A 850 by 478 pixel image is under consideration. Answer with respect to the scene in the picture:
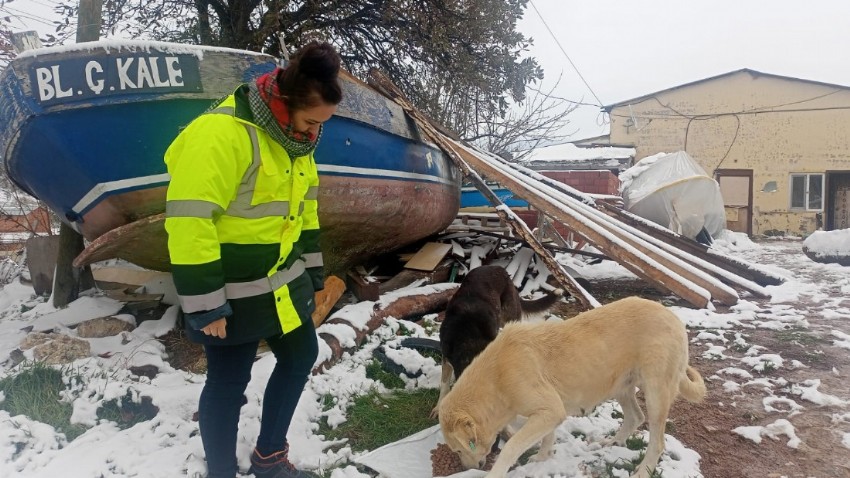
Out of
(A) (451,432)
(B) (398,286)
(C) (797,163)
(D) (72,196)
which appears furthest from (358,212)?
(C) (797,163)

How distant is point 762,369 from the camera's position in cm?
413

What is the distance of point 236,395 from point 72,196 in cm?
262

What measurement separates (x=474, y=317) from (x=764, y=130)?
74.1ft

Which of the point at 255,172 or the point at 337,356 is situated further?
the point at 337,356

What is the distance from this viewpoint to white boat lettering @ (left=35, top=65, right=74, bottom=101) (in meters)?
3.41

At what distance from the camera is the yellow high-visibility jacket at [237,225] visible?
1.88m

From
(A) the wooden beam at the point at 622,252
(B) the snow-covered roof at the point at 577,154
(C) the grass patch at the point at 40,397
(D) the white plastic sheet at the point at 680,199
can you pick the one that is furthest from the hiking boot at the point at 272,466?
(B) the snow-covered roof at the point at 577,154

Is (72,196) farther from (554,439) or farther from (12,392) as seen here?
(554,439)

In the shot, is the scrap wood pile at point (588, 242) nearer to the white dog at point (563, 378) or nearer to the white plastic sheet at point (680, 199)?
the white dog at point (563, 378)

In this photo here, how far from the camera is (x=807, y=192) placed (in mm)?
20531

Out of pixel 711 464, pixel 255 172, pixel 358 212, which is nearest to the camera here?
pixel 255 172

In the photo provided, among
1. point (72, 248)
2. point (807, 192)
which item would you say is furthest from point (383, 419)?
point (807, 192)

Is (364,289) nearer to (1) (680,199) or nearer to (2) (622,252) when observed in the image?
(2) (622,252)

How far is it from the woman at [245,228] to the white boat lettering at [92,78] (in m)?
2.00
